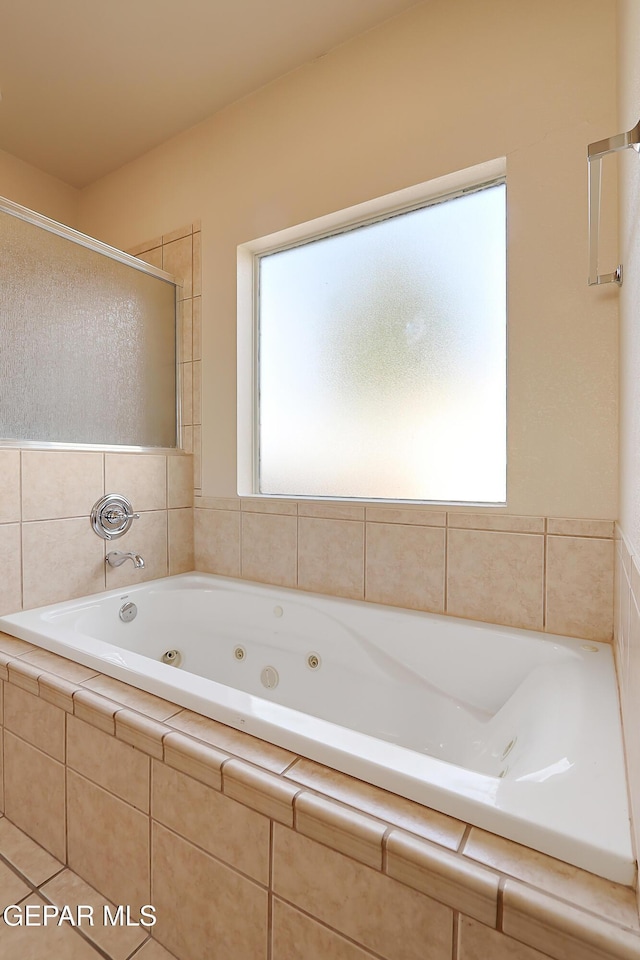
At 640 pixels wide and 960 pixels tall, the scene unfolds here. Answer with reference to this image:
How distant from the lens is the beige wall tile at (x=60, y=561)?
1.71 metres

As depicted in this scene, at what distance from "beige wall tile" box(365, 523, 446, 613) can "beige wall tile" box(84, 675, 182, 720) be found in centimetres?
89

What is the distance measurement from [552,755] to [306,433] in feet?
4.92

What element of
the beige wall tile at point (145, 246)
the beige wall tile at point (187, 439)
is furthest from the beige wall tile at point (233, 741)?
the beige wall tile at point (145, 246)

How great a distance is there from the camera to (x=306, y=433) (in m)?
2.08

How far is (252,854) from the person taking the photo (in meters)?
0.80

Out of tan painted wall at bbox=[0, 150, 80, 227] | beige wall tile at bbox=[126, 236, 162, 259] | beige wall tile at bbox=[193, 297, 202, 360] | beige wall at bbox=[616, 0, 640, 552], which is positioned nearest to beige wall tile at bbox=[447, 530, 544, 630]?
beige wall at bbox=[616, 0, 640, 552]

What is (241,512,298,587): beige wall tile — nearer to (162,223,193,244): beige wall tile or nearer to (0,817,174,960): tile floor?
(0,817,174,960): tile floor

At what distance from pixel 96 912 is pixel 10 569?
3.45 ft

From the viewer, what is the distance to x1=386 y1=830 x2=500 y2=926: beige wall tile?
1.93 ft

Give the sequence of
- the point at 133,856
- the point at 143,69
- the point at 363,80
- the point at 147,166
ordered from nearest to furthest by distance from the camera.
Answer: the point at 133,856 → the point at 363,80 → the point at 143,69 → the point at 147,166

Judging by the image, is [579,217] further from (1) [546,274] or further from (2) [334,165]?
(2) [334,165]

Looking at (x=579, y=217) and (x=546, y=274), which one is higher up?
(x=579, y=217)

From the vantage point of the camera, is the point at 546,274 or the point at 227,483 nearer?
the point at 546,274

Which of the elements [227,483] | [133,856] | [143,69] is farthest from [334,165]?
[133,856]
